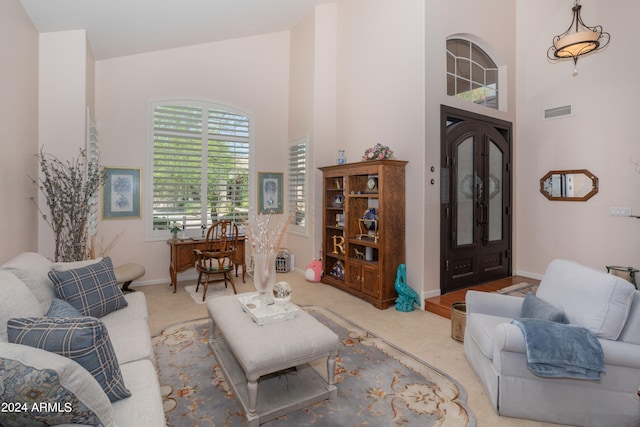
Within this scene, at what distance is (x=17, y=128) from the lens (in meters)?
2.92

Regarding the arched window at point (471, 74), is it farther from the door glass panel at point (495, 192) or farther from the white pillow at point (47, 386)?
the white pillow at point (47, 386)

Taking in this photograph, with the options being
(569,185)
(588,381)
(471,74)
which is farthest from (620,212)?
(588,381)

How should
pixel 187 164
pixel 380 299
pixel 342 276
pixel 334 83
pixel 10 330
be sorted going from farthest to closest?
pixel 334 83
pixel 187 164
pixel 342 276
pixel 380 299
pixel 10 330

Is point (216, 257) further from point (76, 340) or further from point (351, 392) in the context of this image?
point (76, 340)

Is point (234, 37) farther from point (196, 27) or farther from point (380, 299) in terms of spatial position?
point (380, 299)

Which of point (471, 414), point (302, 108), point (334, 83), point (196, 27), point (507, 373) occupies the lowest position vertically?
point (471, 414)

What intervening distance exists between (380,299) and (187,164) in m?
3.65

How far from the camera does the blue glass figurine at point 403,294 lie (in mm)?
3926

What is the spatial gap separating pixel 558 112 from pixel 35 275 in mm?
6147

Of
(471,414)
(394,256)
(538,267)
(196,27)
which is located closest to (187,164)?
(196,27)

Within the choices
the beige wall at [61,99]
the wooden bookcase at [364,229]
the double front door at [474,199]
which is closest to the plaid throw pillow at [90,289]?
the beige wall at [61,99]

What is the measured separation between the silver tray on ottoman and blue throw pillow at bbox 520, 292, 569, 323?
1.69 m

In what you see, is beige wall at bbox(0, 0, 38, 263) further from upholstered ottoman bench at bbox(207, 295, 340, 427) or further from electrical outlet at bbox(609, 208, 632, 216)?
electrical outlet at bbox(609, 208, 632, 216)

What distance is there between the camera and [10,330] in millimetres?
1287
